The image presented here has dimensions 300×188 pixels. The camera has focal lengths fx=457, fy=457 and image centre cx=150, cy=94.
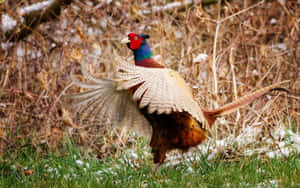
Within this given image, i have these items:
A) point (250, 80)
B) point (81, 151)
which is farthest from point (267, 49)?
point (81, 151)

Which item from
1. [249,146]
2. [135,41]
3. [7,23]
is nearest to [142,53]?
[135,41]

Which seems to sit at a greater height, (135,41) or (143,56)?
(135,41)

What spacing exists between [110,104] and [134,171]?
639 mm

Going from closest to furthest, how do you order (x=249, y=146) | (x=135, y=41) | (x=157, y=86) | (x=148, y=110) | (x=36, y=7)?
(x=157, y=86)
(x=148, y=110)
(x=135, y=41)
(x=249, y=146)
(x=36, y=7)

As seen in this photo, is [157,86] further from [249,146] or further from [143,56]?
[249,146]

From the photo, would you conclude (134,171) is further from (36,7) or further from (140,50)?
(36,7)

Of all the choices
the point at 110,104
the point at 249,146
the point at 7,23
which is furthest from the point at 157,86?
the point at 7,23

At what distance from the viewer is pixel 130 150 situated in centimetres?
472

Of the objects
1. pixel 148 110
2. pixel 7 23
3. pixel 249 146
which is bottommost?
pixel 249 146

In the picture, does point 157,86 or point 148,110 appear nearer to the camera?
point 157,86

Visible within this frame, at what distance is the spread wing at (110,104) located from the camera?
3.68 metres

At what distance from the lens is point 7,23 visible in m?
4.93

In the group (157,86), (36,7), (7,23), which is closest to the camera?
(157,86)

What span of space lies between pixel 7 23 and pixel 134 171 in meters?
2.22
